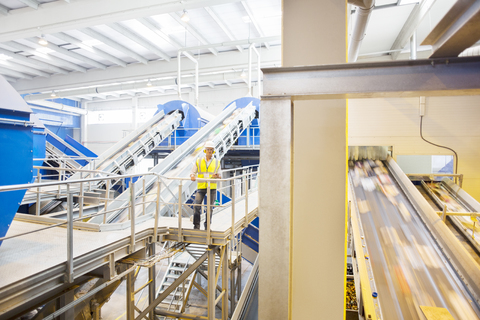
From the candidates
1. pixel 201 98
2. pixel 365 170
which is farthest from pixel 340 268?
pixel 201 98

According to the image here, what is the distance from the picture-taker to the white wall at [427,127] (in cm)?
919

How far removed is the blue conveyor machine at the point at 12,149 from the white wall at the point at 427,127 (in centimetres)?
959

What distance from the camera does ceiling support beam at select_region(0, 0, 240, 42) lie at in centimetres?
670

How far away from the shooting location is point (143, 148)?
8.52 m

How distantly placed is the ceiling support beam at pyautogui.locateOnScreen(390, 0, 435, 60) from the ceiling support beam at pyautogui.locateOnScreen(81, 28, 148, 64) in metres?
11.1

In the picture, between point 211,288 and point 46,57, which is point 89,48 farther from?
point 211,288

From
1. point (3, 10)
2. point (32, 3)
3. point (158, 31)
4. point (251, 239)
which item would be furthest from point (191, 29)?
point (251, 239)

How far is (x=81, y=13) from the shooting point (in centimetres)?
709

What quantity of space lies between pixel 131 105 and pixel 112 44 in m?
9.32

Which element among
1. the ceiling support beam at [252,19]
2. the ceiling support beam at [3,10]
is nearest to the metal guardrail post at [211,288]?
the ceiling support beam at [252,19]

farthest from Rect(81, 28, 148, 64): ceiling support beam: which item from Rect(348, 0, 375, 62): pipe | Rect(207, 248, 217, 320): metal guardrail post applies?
Rect(207, 248, 217, 320): metal guardrail post

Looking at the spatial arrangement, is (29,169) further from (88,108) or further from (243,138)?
(88,108)

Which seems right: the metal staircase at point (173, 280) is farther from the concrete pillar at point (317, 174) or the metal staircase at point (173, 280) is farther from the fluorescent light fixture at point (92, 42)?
the fluorescent light fixture at point (92, 42)

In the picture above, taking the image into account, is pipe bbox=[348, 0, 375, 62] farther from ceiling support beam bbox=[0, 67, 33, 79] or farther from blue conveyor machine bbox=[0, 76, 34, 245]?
ceiling support beam bbox=[0, 67, 33, 79]
